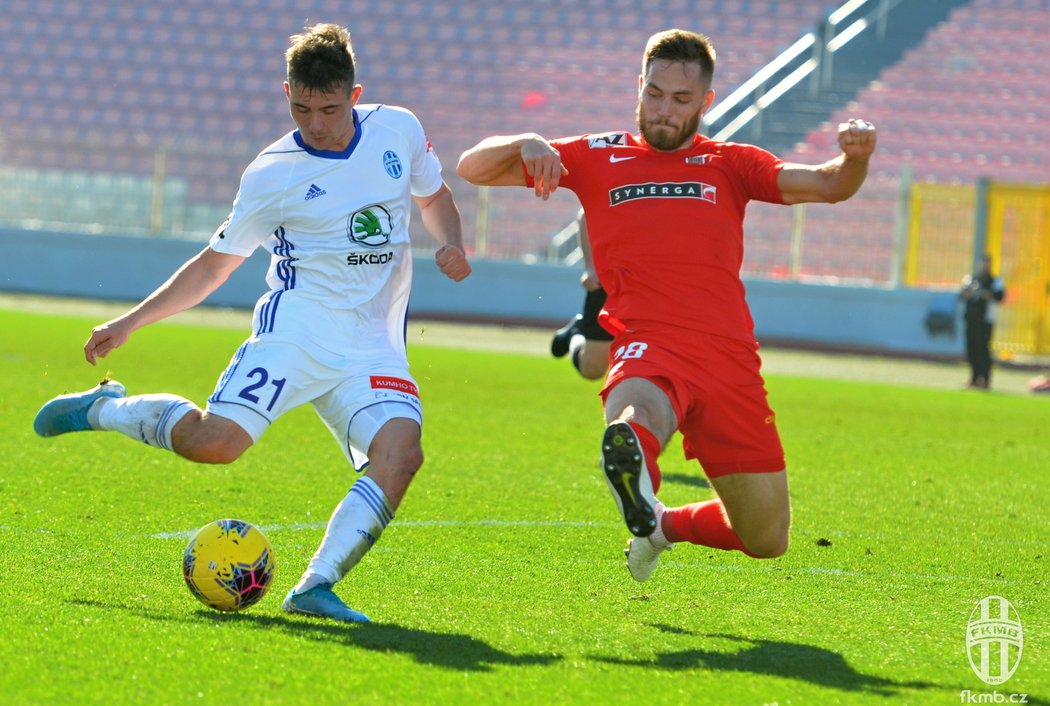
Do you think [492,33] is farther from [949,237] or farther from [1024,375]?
[1024,375]

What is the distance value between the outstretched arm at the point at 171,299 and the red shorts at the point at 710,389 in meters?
1.44

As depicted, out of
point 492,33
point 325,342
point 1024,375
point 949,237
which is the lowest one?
point 1024,375

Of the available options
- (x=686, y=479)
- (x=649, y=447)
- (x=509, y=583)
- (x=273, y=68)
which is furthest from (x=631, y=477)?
(x=273, y=68)

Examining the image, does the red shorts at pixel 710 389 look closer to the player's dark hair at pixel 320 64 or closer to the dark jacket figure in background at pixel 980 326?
the player's dark hair at pixel 320 64

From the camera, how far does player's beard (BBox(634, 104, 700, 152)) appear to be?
5.23 metres

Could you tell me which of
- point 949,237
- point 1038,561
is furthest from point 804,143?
point 1038,561

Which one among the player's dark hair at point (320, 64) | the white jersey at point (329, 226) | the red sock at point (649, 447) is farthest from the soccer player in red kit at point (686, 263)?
the player's dark hair at point (320, 64)

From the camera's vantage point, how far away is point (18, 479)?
24.3ft

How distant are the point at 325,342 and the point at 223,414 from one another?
426 mm

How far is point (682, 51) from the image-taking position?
512cm

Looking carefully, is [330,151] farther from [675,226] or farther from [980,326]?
[980,326]

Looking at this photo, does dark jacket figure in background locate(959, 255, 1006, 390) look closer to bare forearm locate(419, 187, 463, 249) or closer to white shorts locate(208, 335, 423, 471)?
bare forearm locate(419, 187, 463, 249)

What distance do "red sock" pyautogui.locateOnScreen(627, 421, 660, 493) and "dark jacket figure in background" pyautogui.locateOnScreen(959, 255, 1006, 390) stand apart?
46.1ft

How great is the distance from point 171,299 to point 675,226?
178cm
